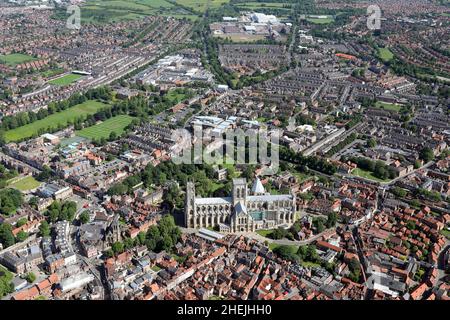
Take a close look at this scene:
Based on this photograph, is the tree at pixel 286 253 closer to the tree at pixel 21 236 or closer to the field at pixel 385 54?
the tree at pixel 21 236

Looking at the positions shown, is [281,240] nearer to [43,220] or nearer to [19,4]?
[43,220]

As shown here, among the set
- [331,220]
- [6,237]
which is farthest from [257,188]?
[6,237]

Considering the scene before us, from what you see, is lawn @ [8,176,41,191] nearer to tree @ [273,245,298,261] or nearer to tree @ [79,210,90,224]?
tree @ [79,210,90,224]

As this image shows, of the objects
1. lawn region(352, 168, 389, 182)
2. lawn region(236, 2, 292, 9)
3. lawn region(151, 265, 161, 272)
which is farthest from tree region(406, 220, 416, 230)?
lawn region(236, 2, 292, 9)

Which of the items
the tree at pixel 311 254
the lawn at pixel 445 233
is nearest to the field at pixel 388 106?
the lawn at pixel 445 233

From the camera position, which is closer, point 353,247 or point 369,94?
point 353,247

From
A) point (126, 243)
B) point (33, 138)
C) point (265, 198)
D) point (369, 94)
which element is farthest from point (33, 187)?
point (369, 94)
